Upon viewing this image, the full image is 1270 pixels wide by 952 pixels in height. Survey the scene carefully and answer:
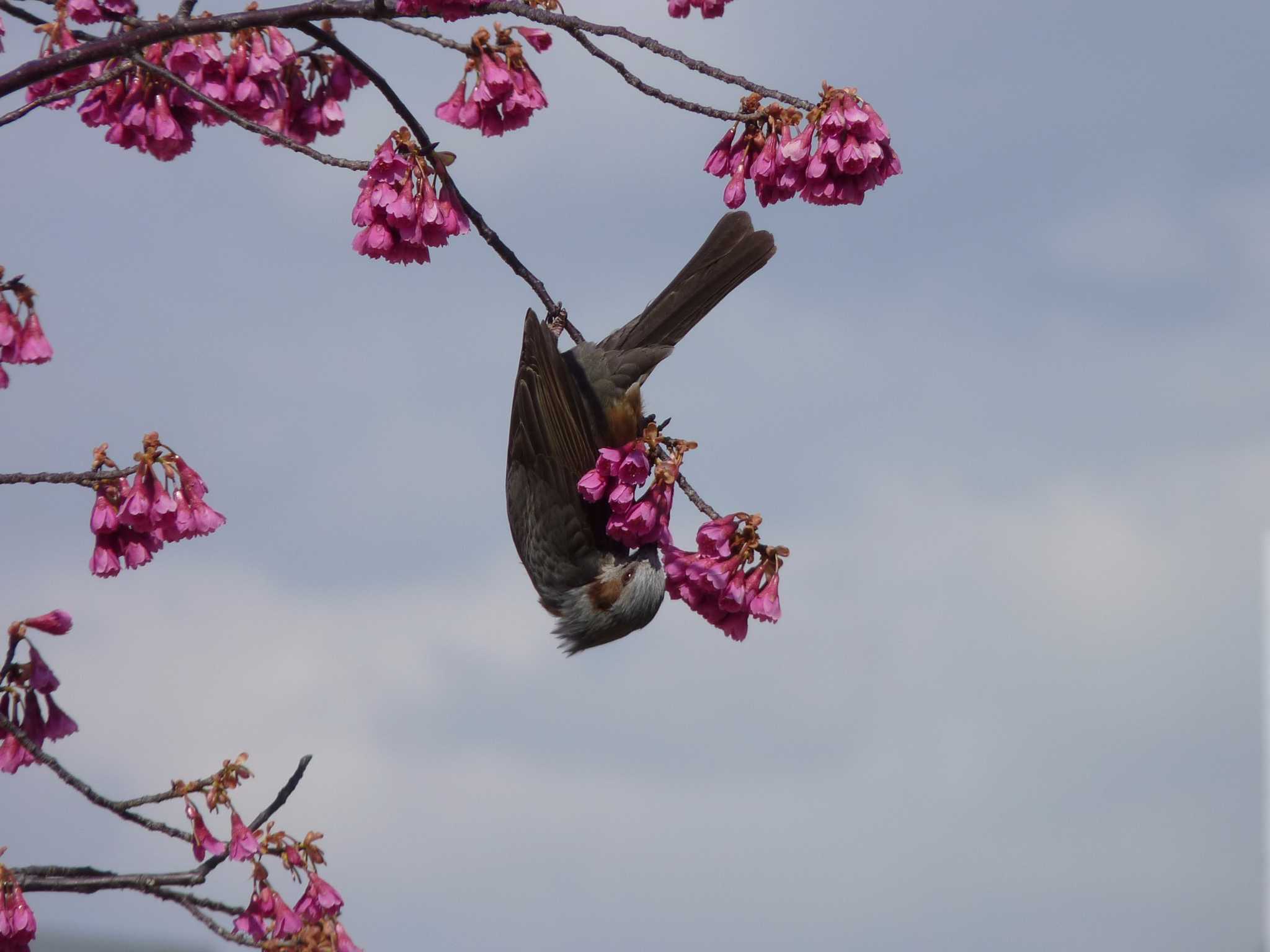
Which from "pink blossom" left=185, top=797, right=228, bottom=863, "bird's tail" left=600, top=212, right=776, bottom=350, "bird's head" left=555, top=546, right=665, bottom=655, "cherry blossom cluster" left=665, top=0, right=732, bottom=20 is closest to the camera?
"pink blossom" left=185, top=797, right=228, bottom=863

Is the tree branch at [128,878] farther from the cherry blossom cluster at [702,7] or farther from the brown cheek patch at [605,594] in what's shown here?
the cherry blossom cluster at [702,7]

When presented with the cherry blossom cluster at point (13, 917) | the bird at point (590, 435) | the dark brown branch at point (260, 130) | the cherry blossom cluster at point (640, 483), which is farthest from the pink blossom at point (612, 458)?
the cherry blossom cluster at point (13, 917)

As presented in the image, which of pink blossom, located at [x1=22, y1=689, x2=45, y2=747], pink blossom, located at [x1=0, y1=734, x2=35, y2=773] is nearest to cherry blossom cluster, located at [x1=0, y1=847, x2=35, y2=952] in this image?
pink blossom, located at [x1=0, y1=734, x2=35, y2=773]

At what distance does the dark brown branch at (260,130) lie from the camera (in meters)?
3.81

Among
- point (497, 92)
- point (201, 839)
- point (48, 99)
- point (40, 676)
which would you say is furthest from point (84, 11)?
point (201, 839)

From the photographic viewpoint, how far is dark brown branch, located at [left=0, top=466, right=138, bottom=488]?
4.02 metres

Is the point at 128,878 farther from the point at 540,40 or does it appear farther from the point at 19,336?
the point at 540,40

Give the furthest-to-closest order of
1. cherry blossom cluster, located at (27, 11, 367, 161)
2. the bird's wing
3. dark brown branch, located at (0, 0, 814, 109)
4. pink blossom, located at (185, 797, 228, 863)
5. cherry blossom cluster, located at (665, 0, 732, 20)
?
1. the bird's wing
2. cherry blossom cluster, located at (665, 0, 732, 20)
3. cherry blossom cluster, located at (27, 11, 367, 161)
4. pink blossom, located at (185, 797, 228, 863)
5. dark brown branch, located at (0, 0, 814, 109)

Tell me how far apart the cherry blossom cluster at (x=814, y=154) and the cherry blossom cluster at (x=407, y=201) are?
986 millimetres

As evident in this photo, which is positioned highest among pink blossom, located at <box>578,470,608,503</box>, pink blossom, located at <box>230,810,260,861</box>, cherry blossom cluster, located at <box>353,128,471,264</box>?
cherry blossom cluster, located at <box>353,128,471,264</box>

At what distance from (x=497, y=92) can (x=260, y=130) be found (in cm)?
90

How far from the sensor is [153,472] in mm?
4480

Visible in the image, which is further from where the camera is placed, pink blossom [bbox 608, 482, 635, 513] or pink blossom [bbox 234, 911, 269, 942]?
pink blossom [bbox 608, 482, 635, 513]

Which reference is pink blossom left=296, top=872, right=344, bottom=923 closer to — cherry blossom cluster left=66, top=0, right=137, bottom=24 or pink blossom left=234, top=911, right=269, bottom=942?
pink blossom left=234, top=911, right=269, bottom=942
